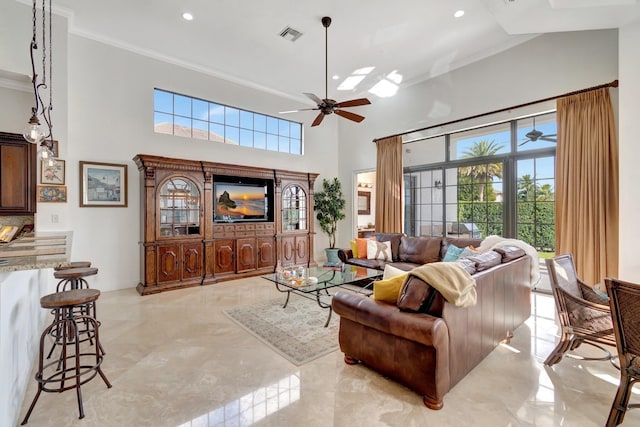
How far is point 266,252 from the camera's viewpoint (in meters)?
5.94

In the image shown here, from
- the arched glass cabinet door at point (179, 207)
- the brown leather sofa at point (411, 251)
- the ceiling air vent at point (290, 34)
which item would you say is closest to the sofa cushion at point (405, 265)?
the brown leather sofa at point (411, 251)

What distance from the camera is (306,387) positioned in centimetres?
220

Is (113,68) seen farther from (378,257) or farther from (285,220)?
(378,257)

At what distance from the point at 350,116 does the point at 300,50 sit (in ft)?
5.90

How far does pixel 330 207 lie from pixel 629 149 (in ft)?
16.6

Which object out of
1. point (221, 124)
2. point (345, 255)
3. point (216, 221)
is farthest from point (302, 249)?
point (221, 124)

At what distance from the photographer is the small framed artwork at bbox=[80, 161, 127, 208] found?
14.6 feet

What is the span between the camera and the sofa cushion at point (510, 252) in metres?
2.93

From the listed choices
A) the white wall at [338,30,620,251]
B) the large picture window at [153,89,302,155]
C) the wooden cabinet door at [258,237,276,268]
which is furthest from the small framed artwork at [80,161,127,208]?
the white wall at [338,30,620,251]

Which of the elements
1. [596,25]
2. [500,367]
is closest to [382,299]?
[500,367]

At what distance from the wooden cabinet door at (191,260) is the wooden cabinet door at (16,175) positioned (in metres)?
2.12

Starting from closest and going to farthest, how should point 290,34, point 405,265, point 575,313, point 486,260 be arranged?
point 575,313 < point 486,260 < point 290,34 < point 405,265

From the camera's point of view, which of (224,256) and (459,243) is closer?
(459,243)

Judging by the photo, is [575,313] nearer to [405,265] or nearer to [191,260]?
[405,265]
